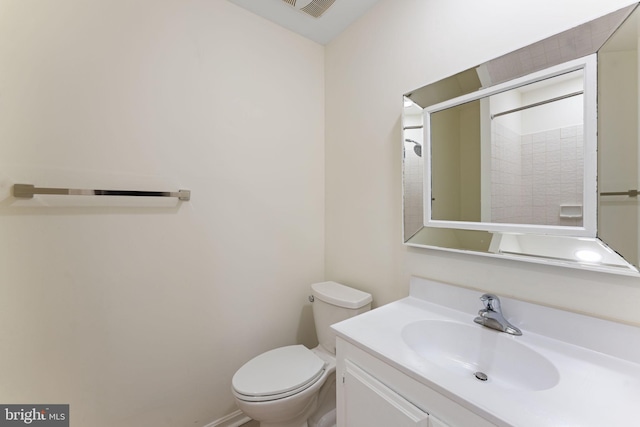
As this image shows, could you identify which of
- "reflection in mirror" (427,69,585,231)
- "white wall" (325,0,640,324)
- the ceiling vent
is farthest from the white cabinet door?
the ceiling vent

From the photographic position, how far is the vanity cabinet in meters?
0.66

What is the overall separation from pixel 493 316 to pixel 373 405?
54 centimetres

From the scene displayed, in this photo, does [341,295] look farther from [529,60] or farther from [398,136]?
[529,60]

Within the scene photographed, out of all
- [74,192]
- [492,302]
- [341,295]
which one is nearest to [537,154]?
[492,302]

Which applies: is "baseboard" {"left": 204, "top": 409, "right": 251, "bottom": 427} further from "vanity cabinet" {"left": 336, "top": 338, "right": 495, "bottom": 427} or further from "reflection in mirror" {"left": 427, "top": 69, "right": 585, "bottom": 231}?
"reflection in mirror" {"left": 427, "top": 69, "right": 585, "bottom": 231}

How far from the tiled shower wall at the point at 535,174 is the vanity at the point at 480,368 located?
1.09ft

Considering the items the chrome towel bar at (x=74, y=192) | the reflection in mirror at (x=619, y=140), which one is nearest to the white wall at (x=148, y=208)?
the chrome towel bar at (x=74, y=192)

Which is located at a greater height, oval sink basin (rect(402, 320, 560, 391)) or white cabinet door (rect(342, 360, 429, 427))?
oval sink basin (rect(402, 320, 560, 391))

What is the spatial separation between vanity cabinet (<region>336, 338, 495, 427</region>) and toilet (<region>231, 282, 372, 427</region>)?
0.29 metres

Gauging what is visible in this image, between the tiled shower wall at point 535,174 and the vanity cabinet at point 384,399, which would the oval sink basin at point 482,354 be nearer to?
the vanity cabinet at point 384,399

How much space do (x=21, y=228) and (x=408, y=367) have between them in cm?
153

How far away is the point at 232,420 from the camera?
1.49 meters

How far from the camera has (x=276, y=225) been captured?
1683 mm

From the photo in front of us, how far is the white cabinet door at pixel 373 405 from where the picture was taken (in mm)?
738
